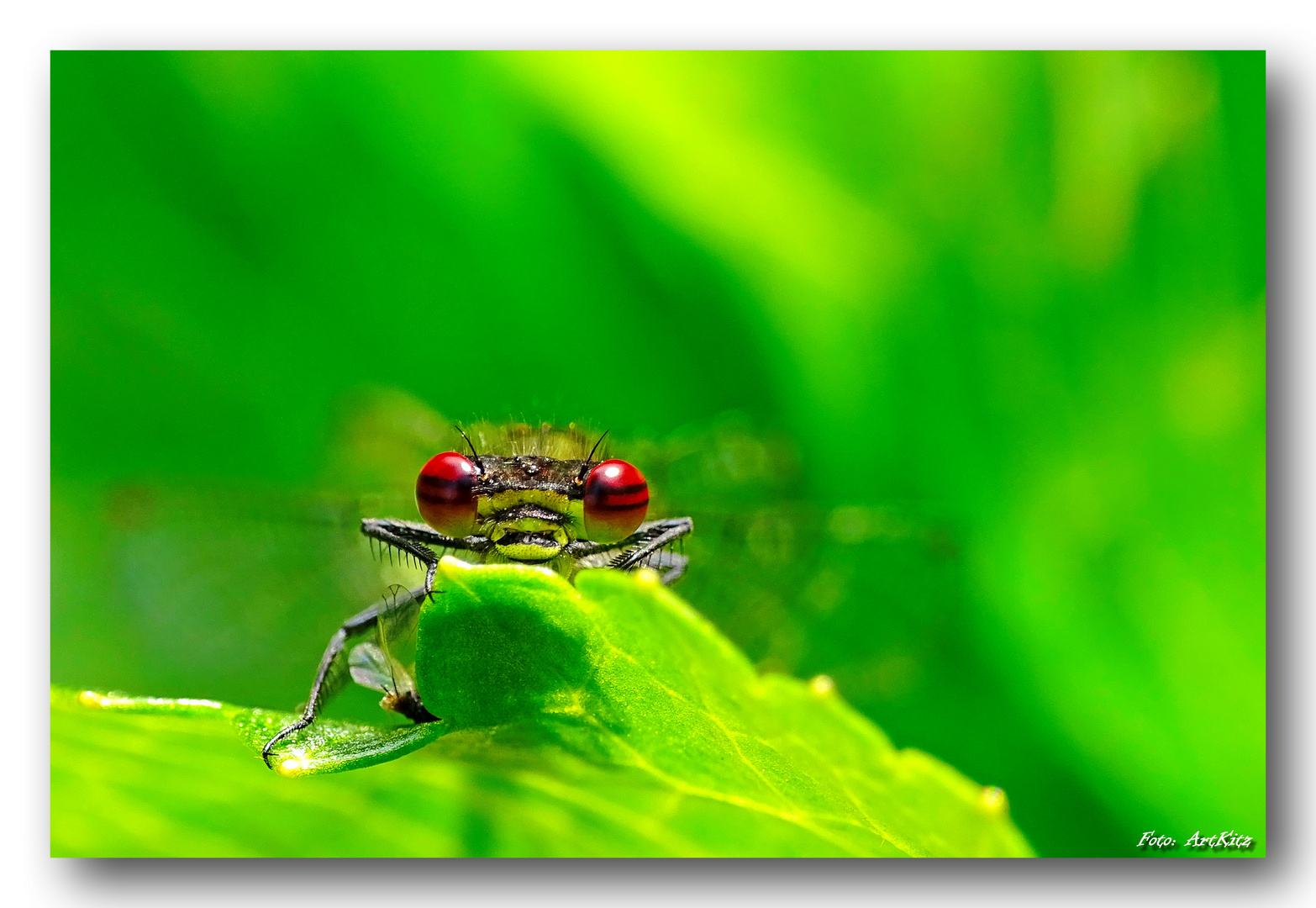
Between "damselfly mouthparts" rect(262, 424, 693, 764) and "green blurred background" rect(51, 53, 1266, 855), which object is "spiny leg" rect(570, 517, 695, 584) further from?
"green blurred background" rect(51, 53, 1266, 855)

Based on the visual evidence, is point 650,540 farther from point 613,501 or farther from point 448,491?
point 448,491

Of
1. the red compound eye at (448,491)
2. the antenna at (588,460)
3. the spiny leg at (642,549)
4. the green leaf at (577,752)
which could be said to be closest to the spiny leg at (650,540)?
the spiny leg at (642,549)

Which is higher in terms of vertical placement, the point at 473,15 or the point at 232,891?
the point at 473,15

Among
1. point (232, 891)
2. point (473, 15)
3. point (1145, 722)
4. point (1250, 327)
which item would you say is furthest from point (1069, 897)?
point (473, 15)

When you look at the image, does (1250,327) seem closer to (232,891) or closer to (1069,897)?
(1069,897)

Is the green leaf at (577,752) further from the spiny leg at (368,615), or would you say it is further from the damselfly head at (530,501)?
the damselfly head at (530,501)
